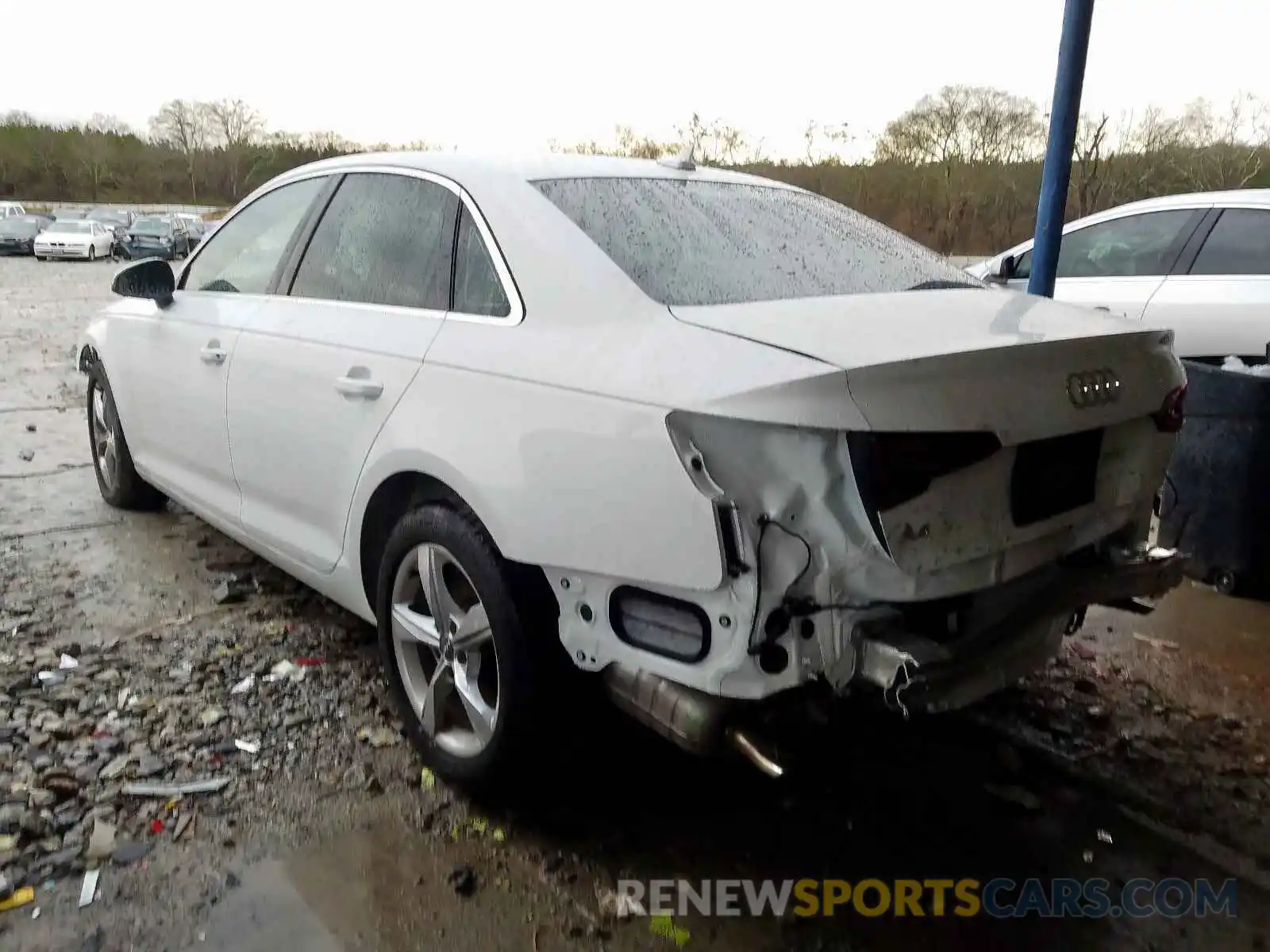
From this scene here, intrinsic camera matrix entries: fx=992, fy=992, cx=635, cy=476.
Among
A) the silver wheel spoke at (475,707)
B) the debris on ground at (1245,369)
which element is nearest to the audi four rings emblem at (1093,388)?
the silver wheel spoke at (475,707)

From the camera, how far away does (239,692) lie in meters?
3.30

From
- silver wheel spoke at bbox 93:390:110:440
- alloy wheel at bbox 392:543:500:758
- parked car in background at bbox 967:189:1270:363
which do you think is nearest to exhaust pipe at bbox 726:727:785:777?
alloy wheel at bbox 392:543:500:758

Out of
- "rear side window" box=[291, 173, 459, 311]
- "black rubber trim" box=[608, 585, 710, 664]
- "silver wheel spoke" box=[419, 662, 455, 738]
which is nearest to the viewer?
"black rubber trim" box=[608, 585, 710, 664]

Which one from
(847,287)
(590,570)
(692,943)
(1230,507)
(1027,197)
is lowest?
(692,943)

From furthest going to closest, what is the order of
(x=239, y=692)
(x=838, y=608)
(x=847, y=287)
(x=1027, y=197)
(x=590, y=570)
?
(x=1027, y=197)
(x=239, y=692)
(x=847, y=287)
(x=590, y=570)
(x=838, y=608)

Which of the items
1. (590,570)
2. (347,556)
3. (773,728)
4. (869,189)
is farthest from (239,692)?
(869,189)

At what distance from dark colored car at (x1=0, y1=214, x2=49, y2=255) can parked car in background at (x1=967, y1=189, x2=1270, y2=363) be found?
103ft

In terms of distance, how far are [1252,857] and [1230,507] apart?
205 centimetres

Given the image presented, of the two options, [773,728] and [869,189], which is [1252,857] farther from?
[869,189]

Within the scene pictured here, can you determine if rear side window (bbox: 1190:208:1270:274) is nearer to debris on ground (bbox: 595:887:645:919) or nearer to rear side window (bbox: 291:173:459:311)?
rear side window (bbox: 291:173:459:311)

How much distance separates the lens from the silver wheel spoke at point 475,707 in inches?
99.7

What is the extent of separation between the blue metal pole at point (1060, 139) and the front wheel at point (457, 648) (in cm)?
351

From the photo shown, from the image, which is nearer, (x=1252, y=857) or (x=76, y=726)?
(x=1252, y=857)

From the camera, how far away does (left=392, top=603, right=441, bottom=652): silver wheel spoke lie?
8.86 ft
